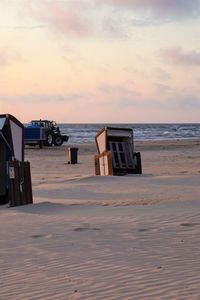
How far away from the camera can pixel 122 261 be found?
6.50 m

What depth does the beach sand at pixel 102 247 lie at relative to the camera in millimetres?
5469

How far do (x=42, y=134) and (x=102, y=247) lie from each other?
33.1 m

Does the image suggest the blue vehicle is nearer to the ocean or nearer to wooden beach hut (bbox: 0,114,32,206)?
the ocean

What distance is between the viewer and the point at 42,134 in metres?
40.1

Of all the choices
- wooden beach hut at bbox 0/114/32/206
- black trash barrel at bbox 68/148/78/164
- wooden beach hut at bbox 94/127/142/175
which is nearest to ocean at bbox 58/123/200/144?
black trash barrel at bbox 68/148/78/164

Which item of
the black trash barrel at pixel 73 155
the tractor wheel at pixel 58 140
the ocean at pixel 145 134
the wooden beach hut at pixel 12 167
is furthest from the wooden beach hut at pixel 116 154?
the ocean at pixel 145 134

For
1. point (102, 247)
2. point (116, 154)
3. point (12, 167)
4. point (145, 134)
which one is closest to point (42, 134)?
point (116, 154)

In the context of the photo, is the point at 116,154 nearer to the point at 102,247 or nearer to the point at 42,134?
the point at 102,247

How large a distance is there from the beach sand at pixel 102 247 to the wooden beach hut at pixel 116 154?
519cm

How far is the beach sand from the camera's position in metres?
5.47

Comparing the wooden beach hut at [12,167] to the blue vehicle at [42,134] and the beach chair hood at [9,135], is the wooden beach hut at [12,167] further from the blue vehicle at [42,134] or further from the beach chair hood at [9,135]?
the blue vehicle at [42,134]

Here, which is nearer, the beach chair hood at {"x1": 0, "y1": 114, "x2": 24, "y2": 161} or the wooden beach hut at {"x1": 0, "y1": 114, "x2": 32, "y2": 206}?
the wooden beach hut at {"x1": 0, "y1": 114, "x2": 32, "y2": 206}

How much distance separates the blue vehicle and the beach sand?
82.3 feet

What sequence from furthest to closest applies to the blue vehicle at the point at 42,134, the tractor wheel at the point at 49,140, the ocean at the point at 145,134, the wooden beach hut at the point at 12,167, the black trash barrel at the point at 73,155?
→ the ocean at the point at 145,134 < the tractor wheel at the point at 49,140 < the blue vehicle at the point at 42,134 < the black trash barrel at the point at 73,155 < the wooden beach hut at the point at 12,167
